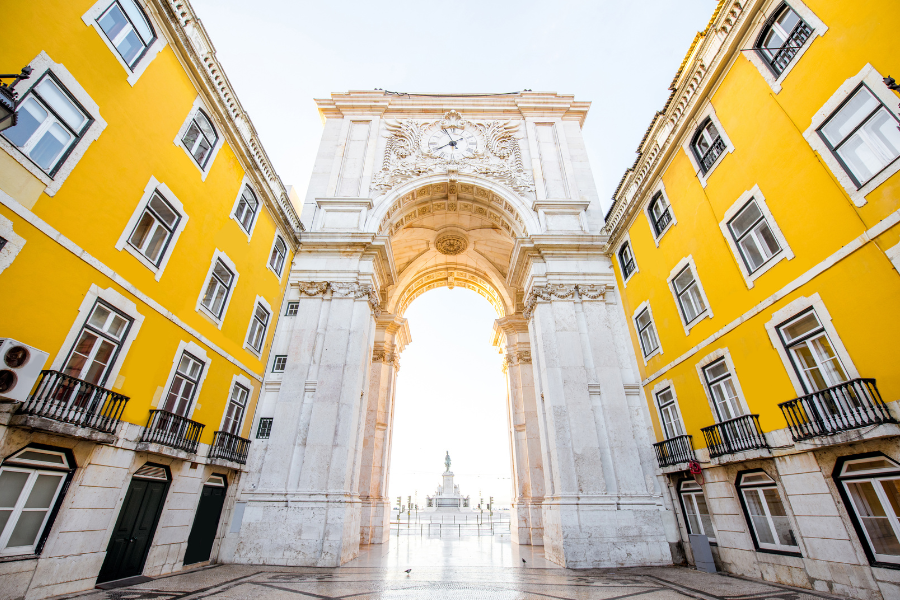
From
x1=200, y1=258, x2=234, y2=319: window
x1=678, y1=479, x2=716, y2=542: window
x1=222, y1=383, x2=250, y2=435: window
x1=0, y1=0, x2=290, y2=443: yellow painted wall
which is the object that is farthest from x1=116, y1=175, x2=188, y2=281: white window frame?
x1=678, y1=479, x2=716, y2=542: window

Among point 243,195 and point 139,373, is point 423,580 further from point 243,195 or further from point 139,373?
point 243,195

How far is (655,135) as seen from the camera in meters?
13.7

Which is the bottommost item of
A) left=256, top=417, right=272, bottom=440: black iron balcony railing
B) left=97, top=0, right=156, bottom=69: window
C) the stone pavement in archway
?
the stone pavement in archway

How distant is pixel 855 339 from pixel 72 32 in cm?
1582

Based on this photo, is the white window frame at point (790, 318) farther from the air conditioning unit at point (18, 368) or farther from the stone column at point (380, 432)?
the stone column at point (380, 432)

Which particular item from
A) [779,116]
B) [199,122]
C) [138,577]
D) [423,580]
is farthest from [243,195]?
[779,116]

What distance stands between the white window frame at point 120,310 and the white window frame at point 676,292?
48.0 feet

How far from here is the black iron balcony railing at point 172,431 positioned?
9055mm

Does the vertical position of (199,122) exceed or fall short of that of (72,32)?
it exceeds it

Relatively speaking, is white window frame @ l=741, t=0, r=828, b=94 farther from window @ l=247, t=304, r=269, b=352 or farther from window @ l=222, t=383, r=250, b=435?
window @ l=222, t=383, r=250, b=435

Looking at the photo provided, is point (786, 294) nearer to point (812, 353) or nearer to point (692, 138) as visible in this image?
point (812, 353)

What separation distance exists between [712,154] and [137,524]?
58.2 ft

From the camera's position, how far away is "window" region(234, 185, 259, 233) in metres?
13.3

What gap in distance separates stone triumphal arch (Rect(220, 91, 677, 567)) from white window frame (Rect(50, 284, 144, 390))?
6118 millimetres
